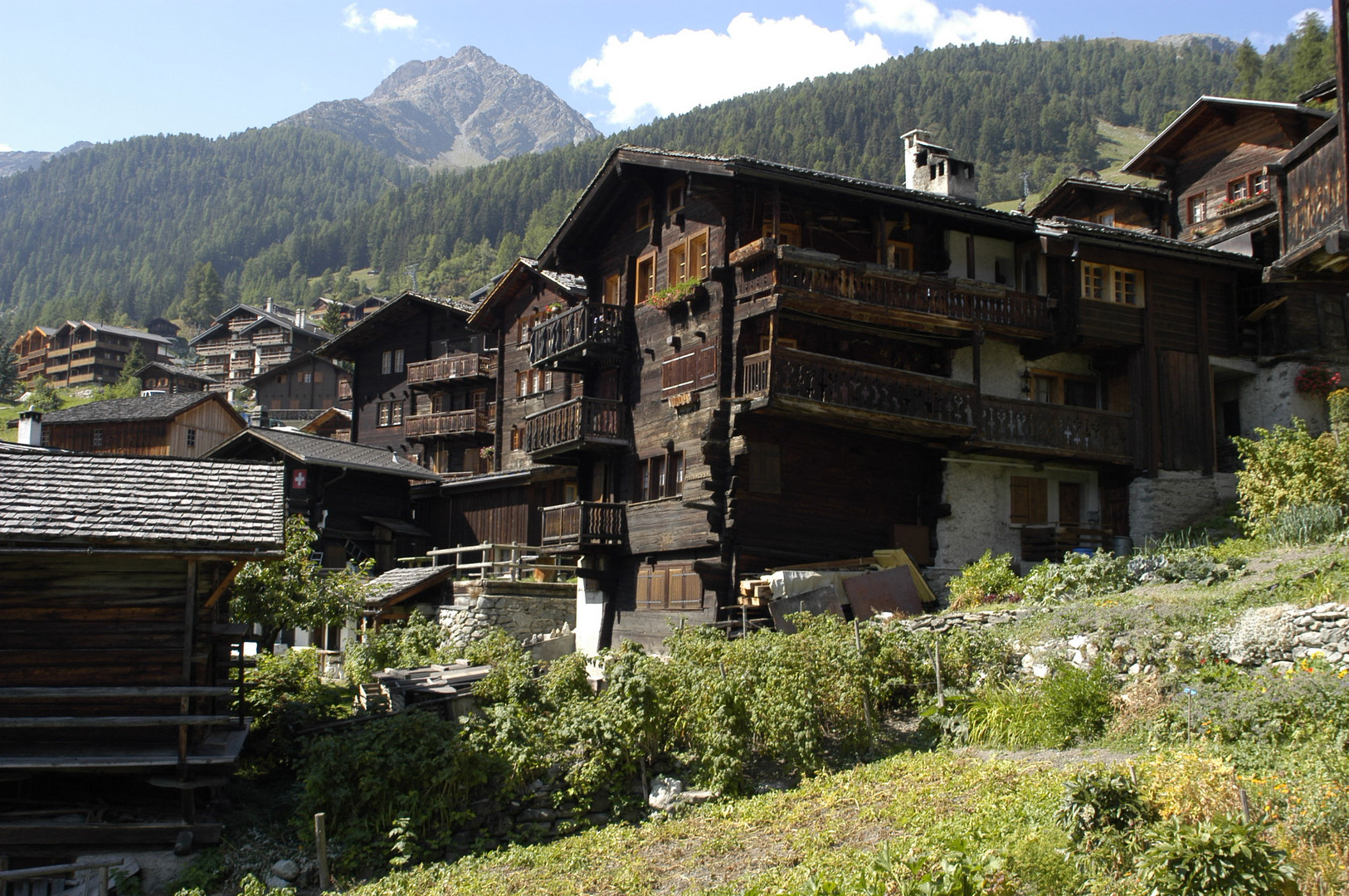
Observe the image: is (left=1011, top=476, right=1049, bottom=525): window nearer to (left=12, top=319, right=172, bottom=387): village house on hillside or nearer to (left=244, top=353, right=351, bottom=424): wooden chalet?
(left=244, top=353, right=351, bottom=424): wooden chalet

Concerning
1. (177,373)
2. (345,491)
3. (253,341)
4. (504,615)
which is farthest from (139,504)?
(253,341)

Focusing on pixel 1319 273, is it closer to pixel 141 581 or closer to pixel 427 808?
pixel 427 808

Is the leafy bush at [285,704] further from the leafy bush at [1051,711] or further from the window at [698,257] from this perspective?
the window at [698,257]

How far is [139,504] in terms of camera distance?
16062 mm

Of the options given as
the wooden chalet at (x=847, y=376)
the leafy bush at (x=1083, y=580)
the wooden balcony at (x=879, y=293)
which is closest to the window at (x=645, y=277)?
the wooden chalet at (x=847, y=376)

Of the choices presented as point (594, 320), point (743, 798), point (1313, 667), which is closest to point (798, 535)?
point (594, 320)

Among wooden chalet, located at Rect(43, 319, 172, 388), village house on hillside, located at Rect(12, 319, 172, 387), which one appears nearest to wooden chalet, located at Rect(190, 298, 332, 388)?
wooden chalet, located at Rect(43, 319, 172, 388)

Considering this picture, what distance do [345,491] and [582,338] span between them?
49.3 feet

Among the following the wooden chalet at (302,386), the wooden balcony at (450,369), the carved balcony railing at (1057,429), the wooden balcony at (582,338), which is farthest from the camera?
the wooden chalet at (302,386)

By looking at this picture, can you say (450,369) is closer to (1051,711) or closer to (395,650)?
(395,650)

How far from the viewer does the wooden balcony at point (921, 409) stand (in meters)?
24.1

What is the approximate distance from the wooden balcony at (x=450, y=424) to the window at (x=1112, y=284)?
1014 inches

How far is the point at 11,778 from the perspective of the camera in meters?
15.2

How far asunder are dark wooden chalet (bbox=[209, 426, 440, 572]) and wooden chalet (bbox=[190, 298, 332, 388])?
57590 millimetres
